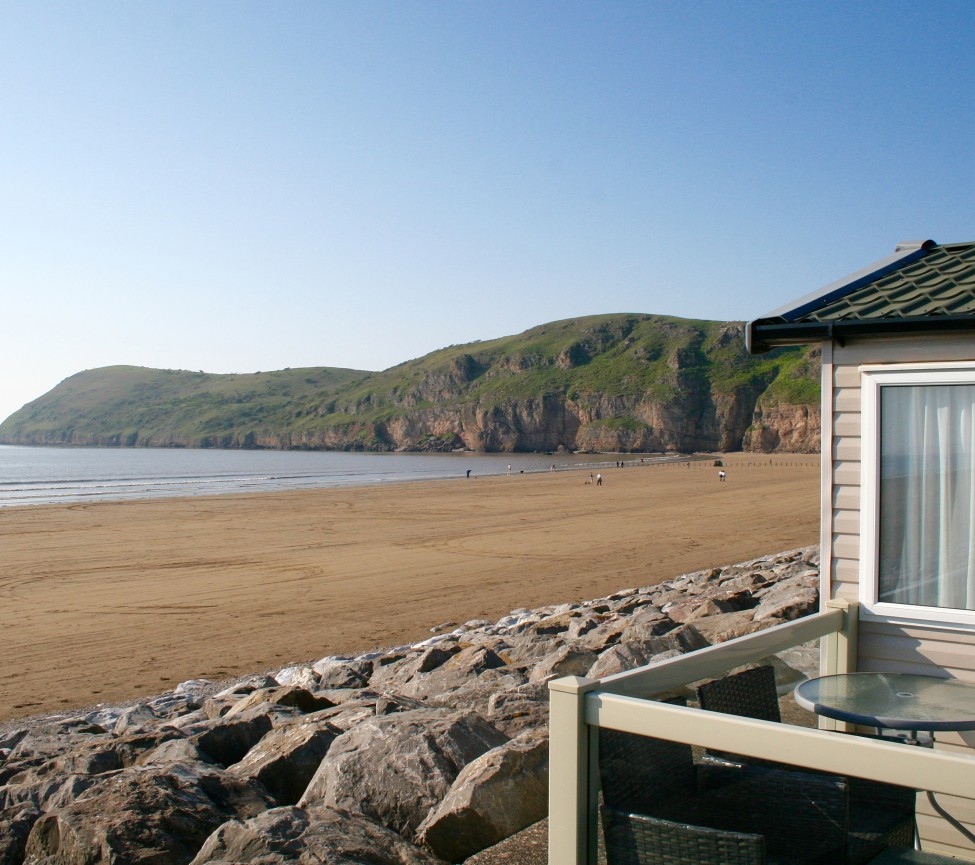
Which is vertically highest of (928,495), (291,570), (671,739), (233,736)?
(928,495)

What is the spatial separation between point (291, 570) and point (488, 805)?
16.4 meters

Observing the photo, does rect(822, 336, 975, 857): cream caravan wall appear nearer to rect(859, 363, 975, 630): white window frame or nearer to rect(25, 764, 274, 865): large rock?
rect(859, 363, 975, 630): white window frame

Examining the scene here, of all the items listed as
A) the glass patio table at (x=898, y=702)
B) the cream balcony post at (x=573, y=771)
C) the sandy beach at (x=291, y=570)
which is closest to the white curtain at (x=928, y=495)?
the glass patio table at (x=898, y=702)

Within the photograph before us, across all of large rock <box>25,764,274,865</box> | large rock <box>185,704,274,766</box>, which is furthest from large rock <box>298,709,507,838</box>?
large rock <box>185,704,274,766</box>

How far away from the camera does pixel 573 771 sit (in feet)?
9.97

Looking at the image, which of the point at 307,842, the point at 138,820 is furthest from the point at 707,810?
the point at 138,820

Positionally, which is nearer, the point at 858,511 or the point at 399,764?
the point at 858,511

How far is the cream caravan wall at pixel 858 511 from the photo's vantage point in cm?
454

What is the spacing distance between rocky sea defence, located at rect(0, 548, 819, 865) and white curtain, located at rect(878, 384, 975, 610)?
33.3 inches

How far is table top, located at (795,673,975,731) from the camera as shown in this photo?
3.66 metres

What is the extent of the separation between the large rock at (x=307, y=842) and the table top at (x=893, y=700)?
198cm

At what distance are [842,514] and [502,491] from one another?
1728 inches

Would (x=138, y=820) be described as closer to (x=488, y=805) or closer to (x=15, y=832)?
(x=15, y=832)

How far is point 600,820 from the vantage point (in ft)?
10.0
